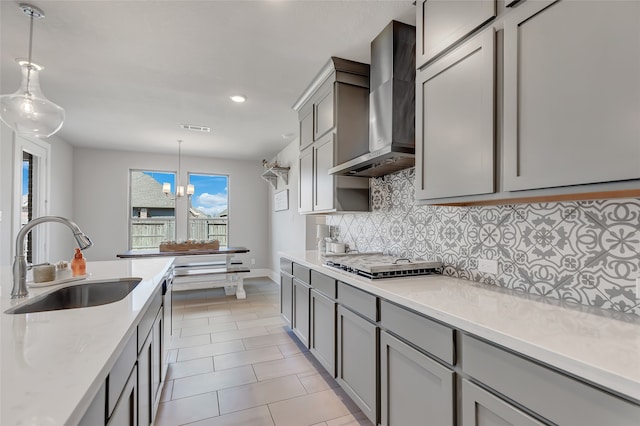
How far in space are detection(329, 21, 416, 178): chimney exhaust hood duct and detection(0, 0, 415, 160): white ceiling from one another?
13 cm

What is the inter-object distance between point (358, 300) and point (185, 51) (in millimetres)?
2288

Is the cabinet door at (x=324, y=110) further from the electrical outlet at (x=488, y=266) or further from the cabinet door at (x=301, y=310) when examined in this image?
the electrical outlet at (x=488, y=266)

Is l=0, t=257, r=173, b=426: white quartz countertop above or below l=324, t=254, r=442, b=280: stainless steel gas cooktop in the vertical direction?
below

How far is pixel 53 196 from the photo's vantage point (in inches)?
183

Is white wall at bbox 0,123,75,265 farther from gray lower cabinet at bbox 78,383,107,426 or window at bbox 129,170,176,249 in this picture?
gray lower cabinet at bbox 78,383,107,426

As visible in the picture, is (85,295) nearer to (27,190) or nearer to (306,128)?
(306,128)

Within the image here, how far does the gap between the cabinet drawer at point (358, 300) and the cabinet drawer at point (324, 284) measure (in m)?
0.11

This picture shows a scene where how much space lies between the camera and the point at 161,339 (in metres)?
2.08

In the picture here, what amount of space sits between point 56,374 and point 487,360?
126 cm

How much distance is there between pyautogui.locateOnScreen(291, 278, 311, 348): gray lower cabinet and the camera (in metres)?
2.74

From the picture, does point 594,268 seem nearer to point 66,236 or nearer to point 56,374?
point 56,374

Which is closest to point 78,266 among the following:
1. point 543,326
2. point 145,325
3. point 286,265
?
point 145,325

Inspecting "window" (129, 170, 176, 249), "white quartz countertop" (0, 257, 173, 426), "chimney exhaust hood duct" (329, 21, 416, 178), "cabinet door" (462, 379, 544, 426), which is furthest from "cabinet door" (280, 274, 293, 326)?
"window" (129, 170, 176, 249)

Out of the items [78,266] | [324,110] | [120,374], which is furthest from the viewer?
[324,110]
